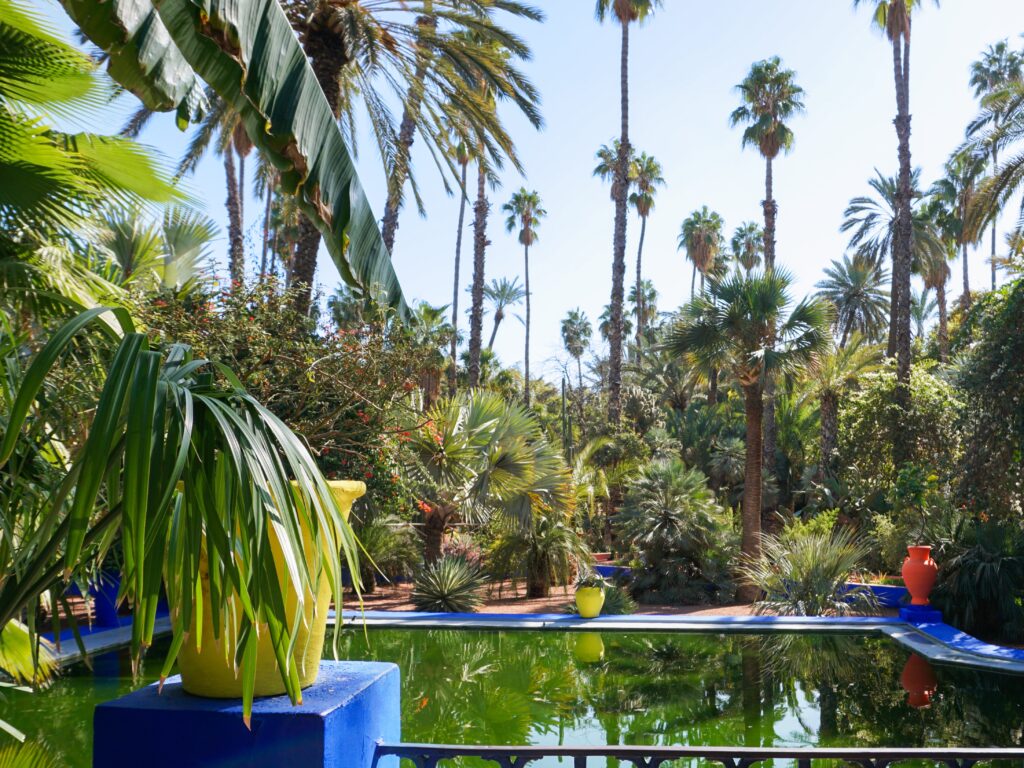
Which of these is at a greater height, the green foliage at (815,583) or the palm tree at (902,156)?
the palm tree at (902,156)

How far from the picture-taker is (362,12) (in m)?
8.84

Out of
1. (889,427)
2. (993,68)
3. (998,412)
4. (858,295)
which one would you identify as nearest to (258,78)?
(998,412)

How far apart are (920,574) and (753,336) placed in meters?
5.42

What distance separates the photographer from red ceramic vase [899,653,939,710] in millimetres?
8312

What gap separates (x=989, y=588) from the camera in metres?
13.1

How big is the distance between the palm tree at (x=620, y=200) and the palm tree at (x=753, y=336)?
7390 mm

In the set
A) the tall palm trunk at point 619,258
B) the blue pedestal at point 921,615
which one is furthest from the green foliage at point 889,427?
the tall palm trunk at point 619,258

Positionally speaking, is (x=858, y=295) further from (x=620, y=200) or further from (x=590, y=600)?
(x=590, y=600)

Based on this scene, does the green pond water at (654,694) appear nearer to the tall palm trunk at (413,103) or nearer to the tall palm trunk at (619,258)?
the tall palm trunk at (413,103)

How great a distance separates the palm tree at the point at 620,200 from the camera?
2466 centimetres

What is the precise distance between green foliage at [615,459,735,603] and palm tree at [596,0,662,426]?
711cm

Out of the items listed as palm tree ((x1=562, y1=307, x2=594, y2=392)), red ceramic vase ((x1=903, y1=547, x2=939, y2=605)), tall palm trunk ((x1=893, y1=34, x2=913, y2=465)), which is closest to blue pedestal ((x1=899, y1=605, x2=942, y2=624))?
red ceramic vase ((x1=903, y1=547, x2=939, y2=605))

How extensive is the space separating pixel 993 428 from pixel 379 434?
9.35 meters

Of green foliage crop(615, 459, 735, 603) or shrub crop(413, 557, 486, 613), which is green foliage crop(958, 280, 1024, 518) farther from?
shrub crop(413, 557, 486, 613)
